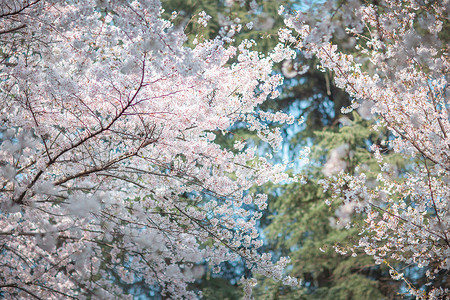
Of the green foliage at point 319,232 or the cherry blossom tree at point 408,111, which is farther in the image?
the green foliage at point 319,232

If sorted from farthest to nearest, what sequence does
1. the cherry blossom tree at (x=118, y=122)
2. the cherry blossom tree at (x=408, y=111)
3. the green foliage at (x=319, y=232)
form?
the green foliage at (x=319, y=232), the cherry blossom tree at (x=408, y=111), the cherry blossom tree at (x=118, y=122)

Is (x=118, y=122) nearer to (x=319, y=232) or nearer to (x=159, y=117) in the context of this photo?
(x=159, y=117)

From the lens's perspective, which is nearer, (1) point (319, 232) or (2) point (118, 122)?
(2) point (118, 122)

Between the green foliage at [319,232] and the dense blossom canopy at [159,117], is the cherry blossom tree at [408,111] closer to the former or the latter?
the dense blossom canopy at [159,117]

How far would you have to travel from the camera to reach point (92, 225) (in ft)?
11.7

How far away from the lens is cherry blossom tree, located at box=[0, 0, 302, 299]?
246 centimetres

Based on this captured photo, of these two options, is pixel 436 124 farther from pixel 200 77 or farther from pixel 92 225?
pixel 92 225

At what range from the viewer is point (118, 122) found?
3.05 metres

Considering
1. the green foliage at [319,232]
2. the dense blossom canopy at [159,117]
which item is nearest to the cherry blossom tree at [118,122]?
the dense blossom canopy at [159,117]

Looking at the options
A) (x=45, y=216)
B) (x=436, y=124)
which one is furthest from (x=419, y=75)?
(x=45, y=216)

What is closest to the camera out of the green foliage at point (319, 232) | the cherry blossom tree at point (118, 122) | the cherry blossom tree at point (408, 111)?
the cherry blossom tree at point (118, 122)

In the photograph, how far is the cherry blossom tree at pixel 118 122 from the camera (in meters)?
2.46

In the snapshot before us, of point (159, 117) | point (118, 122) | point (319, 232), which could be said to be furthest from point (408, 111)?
point (319, 232)

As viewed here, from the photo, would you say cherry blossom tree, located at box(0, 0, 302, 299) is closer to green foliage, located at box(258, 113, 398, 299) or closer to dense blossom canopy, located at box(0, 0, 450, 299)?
dense blossom canopy, located at box(0, 0, 450, 299)
